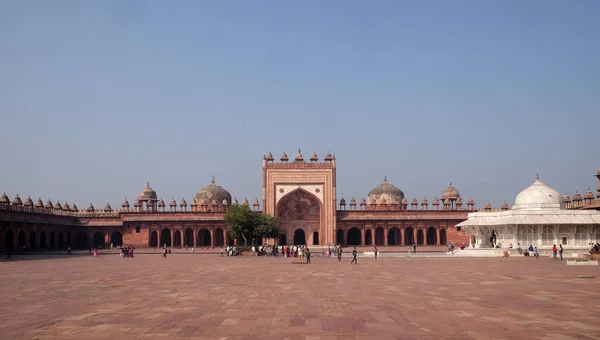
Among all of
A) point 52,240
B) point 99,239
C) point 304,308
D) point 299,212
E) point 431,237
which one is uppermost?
point 299,212

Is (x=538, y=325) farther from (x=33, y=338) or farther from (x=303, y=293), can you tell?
(x=33, y=338)

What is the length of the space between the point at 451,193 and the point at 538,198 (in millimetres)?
23946

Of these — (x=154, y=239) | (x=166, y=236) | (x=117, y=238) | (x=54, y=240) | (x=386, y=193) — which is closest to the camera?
(x=54, y=240)

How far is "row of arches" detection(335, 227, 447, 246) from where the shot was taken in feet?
188

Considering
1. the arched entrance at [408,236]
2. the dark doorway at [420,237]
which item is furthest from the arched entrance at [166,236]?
the dark doorway at [420,237]

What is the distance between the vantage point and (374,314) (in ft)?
34.0

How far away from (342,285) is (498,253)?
24215mm

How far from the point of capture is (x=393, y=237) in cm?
6172

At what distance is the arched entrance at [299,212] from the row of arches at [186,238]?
5938 mm

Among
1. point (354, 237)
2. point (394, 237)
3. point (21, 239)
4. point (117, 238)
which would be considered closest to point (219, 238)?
point (117, 238)

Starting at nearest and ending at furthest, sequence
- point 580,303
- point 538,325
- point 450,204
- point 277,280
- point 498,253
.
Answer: point 538,325 < point 580,303 < point 277,280 < point 498,253 < point 450,204

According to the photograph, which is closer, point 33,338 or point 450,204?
point 33,338

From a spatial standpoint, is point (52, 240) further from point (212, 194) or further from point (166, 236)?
point (212, 194)

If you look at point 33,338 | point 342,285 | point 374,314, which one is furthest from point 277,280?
point 33,338
